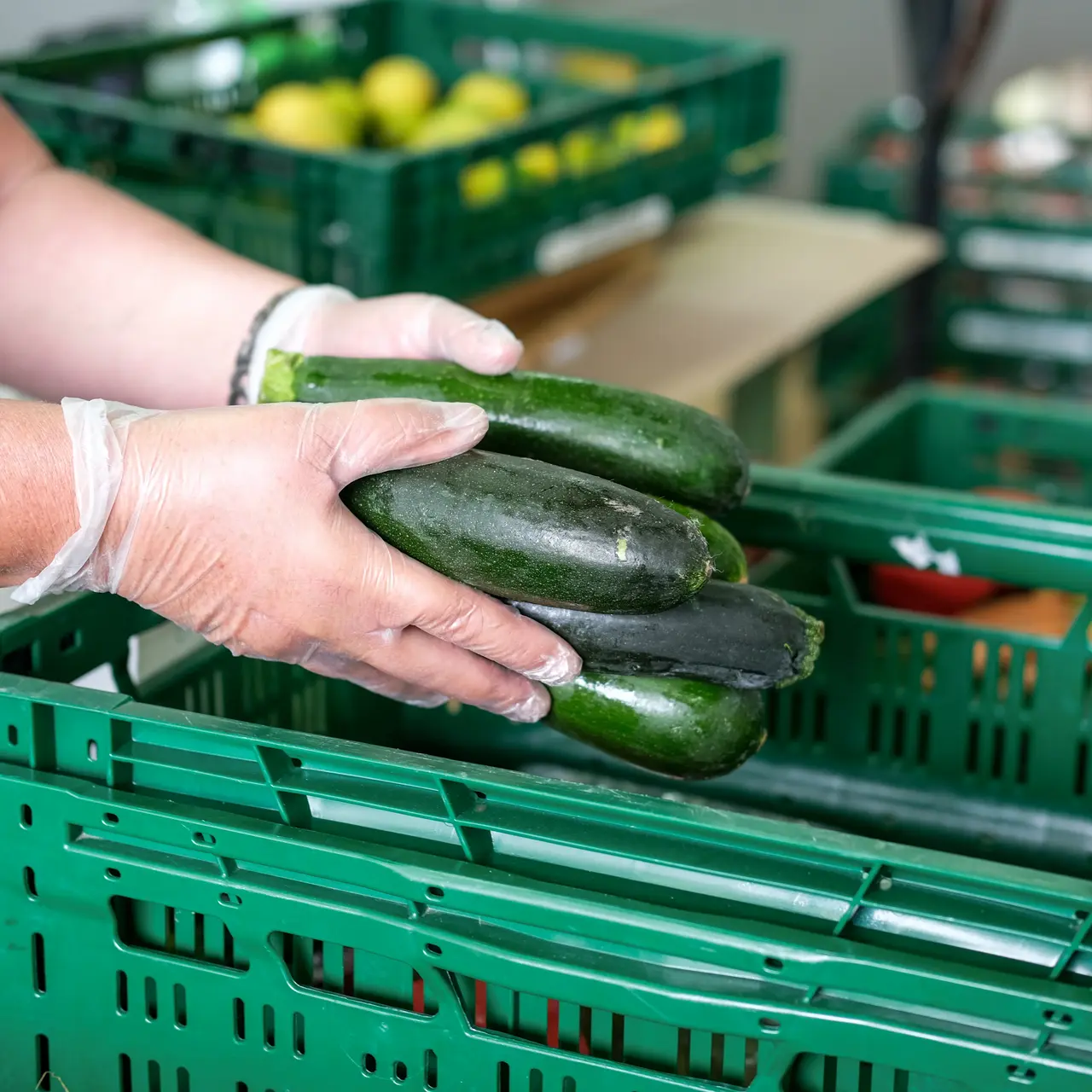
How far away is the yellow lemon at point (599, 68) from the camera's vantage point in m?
2.70

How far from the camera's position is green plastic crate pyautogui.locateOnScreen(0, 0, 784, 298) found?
1.88m

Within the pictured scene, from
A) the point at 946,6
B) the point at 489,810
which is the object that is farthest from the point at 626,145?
the point at 489,810

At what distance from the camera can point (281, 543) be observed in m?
0.93

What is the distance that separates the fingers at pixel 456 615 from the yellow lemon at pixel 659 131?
1552 millimetres

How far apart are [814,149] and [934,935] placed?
4699mm

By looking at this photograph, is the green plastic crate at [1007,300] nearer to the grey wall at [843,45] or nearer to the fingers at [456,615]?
the grey wall at [843,45]

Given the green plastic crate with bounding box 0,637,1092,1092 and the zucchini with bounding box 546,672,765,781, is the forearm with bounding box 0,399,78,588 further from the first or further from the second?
the zucchini with bounding box 546,672,765,781

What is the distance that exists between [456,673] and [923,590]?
0.69 meters

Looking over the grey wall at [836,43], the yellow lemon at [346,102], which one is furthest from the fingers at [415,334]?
the grey wall at [836,43]

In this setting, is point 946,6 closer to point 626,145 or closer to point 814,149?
point 626,145

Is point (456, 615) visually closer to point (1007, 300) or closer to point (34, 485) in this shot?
point (34, 485)

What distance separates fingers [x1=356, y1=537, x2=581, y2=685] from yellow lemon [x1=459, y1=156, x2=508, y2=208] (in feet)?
3.79

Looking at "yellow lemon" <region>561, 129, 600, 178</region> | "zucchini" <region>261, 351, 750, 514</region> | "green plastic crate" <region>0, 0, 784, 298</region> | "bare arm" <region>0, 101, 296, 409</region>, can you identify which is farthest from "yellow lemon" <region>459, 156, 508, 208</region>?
"zucchini" <region>261, 351, 750, 514</region>

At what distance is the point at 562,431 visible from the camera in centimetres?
107
